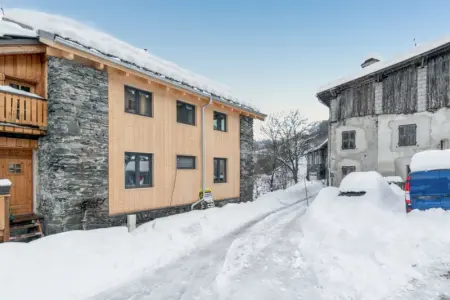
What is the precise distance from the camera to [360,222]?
795 centimetres

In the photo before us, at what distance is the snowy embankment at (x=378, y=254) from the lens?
13.6 ft

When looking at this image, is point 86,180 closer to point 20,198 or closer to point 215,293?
point 20,198

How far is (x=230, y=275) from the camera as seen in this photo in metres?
4.97

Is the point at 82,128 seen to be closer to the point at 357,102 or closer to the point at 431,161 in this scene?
the point at 431,161

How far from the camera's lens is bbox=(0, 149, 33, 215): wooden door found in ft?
25.2

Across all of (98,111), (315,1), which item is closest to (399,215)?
(98,111)

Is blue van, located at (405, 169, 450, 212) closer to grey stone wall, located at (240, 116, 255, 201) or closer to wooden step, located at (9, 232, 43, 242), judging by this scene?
grey stone wall, located at (240, 116, 255, 201)

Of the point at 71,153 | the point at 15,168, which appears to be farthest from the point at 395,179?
the point at 15,168

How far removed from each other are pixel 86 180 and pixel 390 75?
16.8m

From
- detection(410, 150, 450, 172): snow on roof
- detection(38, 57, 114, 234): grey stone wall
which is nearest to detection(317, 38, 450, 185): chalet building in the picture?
detection(410, 150, 450, 172): snow on roof

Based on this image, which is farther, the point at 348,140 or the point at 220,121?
the point at 348,140

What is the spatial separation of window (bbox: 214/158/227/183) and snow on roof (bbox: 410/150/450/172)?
8.60 metres

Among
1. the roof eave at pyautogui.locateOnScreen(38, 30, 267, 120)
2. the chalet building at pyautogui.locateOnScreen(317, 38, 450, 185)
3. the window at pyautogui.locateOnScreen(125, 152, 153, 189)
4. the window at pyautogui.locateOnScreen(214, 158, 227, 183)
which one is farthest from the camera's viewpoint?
the chalet building at pyautogui.locateOnScreen(317, 38, 450, 185)

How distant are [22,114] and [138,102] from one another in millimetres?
3723
